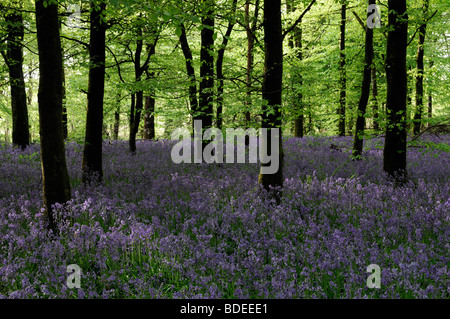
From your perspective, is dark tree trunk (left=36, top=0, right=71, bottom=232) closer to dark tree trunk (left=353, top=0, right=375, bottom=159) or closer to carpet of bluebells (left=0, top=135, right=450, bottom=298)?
carpet of bluebells (left=0, top=135, right=450, bottom=298)

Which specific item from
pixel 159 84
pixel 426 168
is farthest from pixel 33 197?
pixel 426 168

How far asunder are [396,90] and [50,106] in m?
7.18

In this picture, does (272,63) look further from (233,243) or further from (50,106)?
(50,106)

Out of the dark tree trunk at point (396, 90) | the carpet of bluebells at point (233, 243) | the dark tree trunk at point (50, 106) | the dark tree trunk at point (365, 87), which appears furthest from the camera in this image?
the dark tree trunk at point (365, 87)

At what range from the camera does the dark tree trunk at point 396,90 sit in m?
7.19

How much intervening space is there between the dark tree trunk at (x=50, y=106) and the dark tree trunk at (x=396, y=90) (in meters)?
6.71

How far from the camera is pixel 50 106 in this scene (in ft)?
16.4

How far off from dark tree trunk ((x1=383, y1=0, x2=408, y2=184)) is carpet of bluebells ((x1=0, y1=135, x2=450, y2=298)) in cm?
65

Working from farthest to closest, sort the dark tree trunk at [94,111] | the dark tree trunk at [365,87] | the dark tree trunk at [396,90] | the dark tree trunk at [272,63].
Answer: the dark tree trunk at [365,87]
the dark tree trunk at [94,111]
the dark tree trunk at [396,90]
the dark tree trunk at [272,63]

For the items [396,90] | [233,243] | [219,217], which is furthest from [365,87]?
[233,243]

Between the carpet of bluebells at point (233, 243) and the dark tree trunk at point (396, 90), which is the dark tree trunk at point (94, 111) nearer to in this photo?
the carpet of bluebells at point (233, 243)

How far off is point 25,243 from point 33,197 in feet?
8.70

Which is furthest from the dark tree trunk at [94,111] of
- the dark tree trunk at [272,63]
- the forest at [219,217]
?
the dark tree trunk at [272,63]
